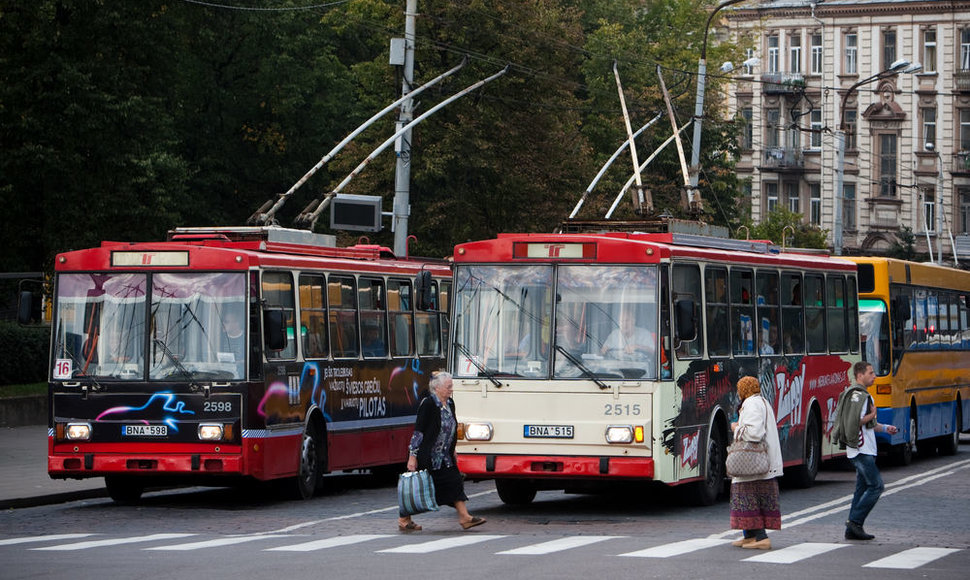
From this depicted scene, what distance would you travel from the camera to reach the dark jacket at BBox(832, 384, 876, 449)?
1559 centimetres

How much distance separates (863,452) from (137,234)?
91.2 feet

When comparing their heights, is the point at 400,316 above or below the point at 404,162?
below

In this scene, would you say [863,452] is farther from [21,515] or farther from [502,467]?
[21,515]

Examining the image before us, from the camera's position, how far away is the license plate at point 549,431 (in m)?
17.5

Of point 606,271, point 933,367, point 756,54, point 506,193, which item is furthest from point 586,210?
point 756,54

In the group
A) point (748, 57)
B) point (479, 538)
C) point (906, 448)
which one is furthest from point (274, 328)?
point (748, 57)

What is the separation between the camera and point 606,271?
17.8m

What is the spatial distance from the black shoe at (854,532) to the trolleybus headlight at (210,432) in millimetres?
6613

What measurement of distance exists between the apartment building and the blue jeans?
70353 millimetres

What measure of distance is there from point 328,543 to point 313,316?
18.2 feet

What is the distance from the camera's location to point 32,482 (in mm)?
21984

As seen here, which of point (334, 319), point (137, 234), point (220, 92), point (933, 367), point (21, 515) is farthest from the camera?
point (220, 92)

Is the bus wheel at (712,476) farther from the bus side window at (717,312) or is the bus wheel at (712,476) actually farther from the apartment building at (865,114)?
the apartment building at (865,114)

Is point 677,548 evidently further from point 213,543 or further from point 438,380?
point 213,543
